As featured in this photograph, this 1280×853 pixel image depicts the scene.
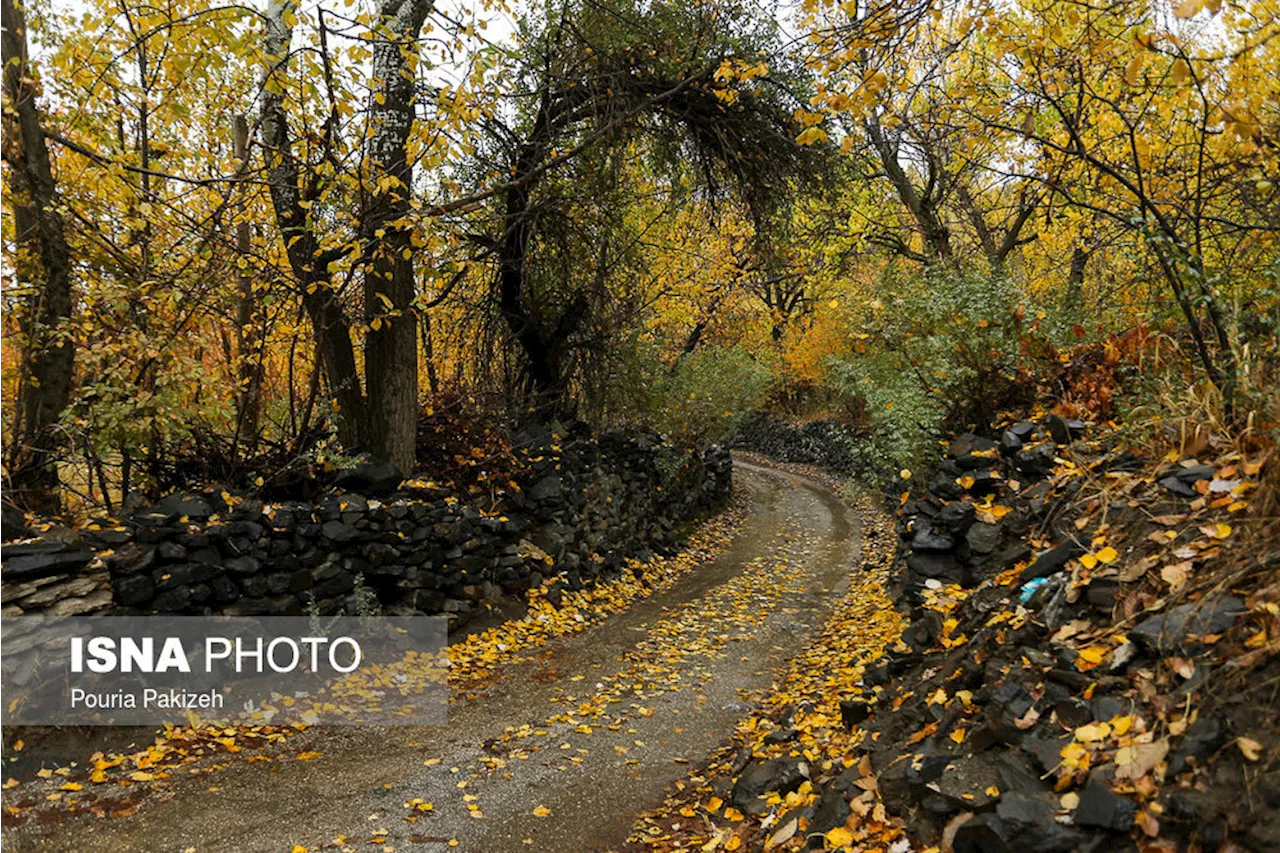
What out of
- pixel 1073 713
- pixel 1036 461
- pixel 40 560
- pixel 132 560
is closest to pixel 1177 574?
pixel 1073 713

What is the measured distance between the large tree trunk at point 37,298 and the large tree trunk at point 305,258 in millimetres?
1737

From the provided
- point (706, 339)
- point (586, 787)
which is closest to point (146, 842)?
point (586, 787)

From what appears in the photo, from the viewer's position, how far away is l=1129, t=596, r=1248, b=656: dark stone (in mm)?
2506

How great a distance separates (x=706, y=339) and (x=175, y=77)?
17023mm

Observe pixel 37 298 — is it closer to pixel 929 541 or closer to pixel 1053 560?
pixel 929 541

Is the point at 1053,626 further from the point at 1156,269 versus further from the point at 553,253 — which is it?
the point at 553,253

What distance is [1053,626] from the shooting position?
3258mm

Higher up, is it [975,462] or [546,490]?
[975,462]

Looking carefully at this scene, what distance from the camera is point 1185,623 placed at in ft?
8.59

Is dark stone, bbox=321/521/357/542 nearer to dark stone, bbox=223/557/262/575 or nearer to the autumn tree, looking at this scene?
dark stone, bbox=223/557/262/575

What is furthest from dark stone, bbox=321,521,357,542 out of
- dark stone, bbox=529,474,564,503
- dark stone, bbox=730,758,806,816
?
dark stone, bbox=730,758,806,816

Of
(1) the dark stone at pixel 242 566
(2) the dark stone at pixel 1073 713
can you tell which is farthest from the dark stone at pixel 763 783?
(1) the dark stone at pixel 242 566

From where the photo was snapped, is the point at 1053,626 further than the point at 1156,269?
No

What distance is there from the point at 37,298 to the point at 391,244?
3075mm
